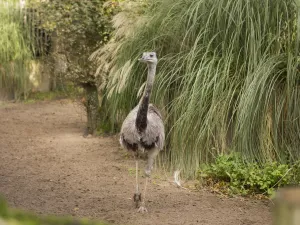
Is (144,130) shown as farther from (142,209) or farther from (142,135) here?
(142,209)

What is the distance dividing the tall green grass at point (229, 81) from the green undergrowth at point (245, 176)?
0.14 m

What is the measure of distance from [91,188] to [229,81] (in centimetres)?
203

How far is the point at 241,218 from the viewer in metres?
5.54

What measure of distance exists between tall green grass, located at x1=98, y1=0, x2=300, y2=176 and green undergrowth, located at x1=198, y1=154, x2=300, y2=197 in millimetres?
137

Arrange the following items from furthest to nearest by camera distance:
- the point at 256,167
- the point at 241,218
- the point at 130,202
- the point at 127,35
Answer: the point at 127,35
the point at 256,167
the point at 130,202
the point at 241,218

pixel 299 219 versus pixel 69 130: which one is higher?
pixel 299 219

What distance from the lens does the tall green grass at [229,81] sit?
654 cm

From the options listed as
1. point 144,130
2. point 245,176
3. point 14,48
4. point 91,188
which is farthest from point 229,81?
point 14,48

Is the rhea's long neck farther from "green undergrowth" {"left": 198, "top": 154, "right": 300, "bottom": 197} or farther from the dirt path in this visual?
"green undergrowth" {"left": 198, "top": 154, "right": 300, "bottom": 197}

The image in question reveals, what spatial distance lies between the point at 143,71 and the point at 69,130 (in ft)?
12.6

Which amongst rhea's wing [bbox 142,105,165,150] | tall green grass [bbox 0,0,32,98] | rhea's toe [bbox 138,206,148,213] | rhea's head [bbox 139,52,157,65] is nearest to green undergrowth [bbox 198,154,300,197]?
rhea's wing [bbox 142,105,165,150]

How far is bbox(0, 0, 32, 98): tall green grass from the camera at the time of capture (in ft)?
Answer: 52.1

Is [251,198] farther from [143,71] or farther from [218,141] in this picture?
[143,71]

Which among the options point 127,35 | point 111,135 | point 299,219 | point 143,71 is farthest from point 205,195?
point 299,219
